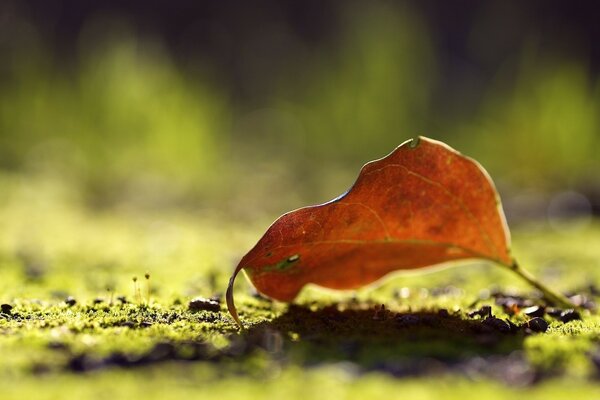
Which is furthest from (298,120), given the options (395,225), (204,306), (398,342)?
(398,342)

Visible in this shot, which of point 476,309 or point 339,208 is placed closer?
point 339,208

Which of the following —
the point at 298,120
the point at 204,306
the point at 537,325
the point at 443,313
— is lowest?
the point at 537,325

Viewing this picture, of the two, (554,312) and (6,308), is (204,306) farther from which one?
(554,312)

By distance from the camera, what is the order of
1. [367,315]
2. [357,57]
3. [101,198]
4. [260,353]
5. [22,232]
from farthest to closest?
[357,57]
[101,198]
[22,232]
[367,315]
[260,353]

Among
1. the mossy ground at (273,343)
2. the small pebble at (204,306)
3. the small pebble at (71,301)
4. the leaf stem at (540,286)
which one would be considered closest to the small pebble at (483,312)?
the mossy ground at (273,343)

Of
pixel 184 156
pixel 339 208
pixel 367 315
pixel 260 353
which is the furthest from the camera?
pixel 184 156

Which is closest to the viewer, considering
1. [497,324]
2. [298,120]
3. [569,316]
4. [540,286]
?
[497,324]

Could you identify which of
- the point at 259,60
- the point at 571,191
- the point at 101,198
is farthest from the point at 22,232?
the point at 259,60

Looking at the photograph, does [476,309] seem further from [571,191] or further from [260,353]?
[571,191]

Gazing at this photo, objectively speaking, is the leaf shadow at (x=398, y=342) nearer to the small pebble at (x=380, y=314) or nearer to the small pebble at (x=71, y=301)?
the small pebble at (x=380, y=314)
